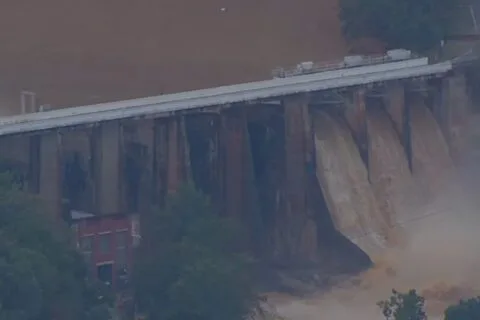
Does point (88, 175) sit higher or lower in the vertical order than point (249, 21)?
lower

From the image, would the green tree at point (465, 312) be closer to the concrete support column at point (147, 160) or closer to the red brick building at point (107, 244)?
the red brick building at point (107, 244)

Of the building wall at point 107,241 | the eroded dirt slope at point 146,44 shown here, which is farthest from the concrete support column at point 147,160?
the eroded dirt slope at point 146,44

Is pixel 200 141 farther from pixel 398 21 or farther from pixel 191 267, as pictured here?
pixel 398 21

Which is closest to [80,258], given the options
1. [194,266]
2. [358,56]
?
[194,266]

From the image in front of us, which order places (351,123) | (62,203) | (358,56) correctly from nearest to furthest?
(62,203), (351,123), (358,56)

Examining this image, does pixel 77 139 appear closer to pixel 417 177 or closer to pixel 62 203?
pixel 62 203

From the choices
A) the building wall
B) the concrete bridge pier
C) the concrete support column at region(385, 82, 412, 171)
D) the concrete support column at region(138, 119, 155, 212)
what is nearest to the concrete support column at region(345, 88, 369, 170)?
the concrete support column at region(385, 82, 412, 171)

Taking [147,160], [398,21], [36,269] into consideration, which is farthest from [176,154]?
[398,21]
